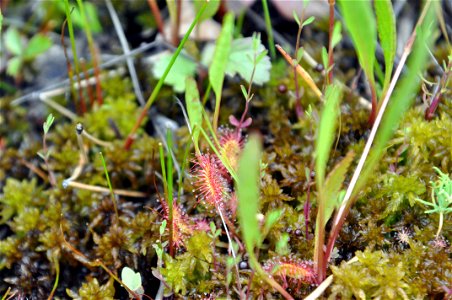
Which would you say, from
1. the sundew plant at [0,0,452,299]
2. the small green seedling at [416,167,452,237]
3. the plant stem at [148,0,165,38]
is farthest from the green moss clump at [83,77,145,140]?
the small green seedling at [416,167,452,237]

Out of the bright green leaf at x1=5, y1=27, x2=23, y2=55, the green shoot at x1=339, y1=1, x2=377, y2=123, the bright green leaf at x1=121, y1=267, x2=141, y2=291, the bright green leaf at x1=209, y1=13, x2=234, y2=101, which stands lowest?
the bright green leaf at x1=121, y1=267, x2=141, y2=291

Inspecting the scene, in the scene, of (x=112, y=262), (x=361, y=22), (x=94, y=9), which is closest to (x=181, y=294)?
(x=112, y=262)

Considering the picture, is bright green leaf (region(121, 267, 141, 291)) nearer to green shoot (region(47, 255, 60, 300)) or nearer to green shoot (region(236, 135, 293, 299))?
green shoot (region(47, 255, 60, 300))

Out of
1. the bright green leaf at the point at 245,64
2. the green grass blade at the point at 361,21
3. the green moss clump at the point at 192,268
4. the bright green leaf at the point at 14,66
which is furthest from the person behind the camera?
the bright green leaf at the point at 14,66

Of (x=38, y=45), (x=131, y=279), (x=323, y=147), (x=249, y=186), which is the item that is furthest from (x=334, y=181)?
(x=38, y=45)

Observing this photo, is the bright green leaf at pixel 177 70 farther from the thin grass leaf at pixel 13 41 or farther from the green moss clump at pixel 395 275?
the green moss clump at pixel 395 275

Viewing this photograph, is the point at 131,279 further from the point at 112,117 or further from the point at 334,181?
the point at 112,117

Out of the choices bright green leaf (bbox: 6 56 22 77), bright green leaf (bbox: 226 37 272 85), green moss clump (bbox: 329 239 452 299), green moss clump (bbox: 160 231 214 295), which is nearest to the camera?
green moss clump (bbox: 329 239 452 299)

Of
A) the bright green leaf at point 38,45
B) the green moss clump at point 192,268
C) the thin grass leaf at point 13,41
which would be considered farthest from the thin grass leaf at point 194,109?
the thin grass leaf at point 13,41
